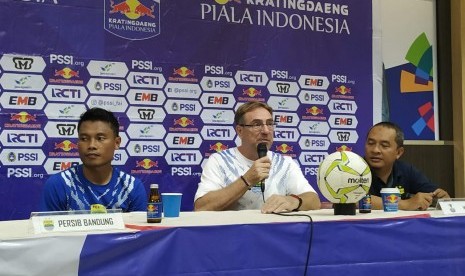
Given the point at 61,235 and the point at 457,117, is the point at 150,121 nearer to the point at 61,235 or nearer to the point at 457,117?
the point at 61,235

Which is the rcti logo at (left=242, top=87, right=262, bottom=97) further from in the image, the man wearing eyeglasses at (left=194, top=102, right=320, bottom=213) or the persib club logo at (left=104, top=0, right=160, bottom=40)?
the man wearing eyeglasses at (left=194, top=102, right=320, bottom=213)

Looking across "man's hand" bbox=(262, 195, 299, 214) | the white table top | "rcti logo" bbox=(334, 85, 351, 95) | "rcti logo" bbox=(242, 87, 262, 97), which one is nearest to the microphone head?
"man's hand" bbox=(262, 195, 299, 214)

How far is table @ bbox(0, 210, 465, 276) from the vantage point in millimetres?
1344

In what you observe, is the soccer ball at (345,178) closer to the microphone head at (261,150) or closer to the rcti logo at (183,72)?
the microphone head at (261,150)

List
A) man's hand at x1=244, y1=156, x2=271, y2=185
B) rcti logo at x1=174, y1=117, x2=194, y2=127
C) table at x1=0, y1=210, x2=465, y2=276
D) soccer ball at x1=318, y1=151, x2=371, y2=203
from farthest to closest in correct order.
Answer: rcti logo at x1=174, y1=117, x2=194, y2=127 → man's hand at x1=244, y1=156, x2=271, y2=185 → soccer ball at x1=318, y1=151, x2=371, y2=203 → table at x1=0, y1=210, x2=465, y2=276

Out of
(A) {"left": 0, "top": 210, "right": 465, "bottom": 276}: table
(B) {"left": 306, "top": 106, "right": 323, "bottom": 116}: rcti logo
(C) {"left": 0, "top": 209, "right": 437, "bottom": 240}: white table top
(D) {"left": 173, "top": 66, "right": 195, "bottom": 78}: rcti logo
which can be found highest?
(D) {"left": 173, "top": 66, "right": 195, "bottom": 78}: rcti logo

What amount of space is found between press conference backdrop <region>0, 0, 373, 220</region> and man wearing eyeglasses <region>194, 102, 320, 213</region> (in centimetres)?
71

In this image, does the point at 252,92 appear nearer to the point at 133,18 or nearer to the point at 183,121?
the point at 183,121

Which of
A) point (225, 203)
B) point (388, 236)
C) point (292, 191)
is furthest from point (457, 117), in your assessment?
point (388, 236)

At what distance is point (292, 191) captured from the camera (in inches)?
105

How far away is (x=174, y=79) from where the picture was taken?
11.0ft

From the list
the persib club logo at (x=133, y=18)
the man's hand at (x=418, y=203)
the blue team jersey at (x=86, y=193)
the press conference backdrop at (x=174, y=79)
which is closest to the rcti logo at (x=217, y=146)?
the press conference backdrop at (x=174, y=79)

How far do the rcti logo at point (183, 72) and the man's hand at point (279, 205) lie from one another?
1.52 metres

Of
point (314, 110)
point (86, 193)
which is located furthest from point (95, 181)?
point (314, 110)
